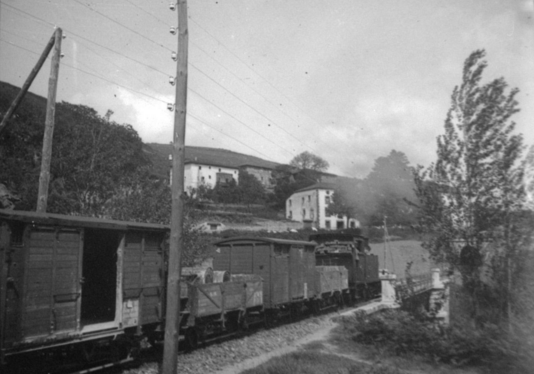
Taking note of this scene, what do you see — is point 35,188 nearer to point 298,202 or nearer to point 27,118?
point 27,118

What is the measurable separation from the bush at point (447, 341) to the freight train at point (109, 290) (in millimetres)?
3354

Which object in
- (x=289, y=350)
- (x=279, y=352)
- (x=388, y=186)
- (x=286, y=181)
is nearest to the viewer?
(x=279, y=352)

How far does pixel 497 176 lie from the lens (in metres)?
9.80

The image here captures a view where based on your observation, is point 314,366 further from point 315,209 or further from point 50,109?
point 315,209

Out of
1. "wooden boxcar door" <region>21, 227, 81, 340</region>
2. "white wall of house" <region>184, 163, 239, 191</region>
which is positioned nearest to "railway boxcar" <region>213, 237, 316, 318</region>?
"wooden boxcar door" <region>21, 227, 81, 340</region>

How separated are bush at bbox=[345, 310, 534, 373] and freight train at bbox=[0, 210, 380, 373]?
3354 millimetres

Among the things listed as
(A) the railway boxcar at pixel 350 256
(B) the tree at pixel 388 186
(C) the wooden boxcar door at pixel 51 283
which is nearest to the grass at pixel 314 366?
(C) the wooden boxcar door at pixel 51 283

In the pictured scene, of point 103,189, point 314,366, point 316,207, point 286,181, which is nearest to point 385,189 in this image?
point 103,189

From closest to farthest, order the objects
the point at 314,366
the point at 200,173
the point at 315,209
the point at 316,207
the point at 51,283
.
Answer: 1. the point at 51,283
2. the point at 314,366
3. the point at 316,207
4. the point at 315,209
5. the point at 200,173

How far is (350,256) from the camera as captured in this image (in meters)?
20.5

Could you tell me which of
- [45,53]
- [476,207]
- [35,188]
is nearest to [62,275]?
[45,53]

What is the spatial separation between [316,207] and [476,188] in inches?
2385

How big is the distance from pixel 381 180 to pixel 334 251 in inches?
341

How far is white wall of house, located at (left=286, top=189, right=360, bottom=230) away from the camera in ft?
226
